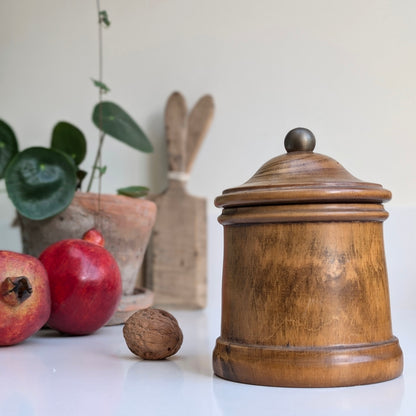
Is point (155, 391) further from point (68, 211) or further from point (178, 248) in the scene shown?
point (178, 248)

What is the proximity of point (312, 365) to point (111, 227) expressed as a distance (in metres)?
0.60

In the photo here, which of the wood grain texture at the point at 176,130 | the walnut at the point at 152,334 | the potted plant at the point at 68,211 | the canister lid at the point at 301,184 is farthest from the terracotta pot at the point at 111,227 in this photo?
the canister lid at the point at 301,184

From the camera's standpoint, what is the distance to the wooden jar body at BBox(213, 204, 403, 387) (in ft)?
1.65

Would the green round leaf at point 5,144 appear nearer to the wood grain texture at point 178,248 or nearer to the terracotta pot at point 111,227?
the terracotta pot at point 111,227

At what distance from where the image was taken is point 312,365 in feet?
1.64

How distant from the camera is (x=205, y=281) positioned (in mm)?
1301

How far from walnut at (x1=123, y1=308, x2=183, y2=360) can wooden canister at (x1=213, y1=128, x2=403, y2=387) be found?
0.12 metres

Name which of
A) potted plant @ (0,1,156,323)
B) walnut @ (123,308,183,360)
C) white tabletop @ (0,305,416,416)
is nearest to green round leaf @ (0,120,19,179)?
potted plant @ (0,1,156,323)

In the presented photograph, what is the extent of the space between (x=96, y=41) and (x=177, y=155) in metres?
0.34

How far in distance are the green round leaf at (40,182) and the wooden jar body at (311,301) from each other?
1.74ft

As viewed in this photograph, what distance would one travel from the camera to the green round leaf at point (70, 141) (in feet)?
3.74

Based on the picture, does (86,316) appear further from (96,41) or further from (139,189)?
(96,41)

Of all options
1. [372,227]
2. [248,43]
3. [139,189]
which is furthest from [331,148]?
[372,227]

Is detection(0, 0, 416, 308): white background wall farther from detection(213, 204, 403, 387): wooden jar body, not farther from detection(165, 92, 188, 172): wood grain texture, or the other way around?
detection(213, 204, 403, 387): wooden jar body
